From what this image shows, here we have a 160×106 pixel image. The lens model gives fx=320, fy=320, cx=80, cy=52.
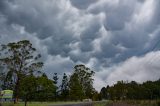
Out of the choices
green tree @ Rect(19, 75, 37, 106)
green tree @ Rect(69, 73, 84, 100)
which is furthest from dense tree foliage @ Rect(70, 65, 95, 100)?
green tree @ Rect(19, 75, 37, 106)

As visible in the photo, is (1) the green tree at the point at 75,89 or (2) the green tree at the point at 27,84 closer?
(2) the green tree at the point at 27,84

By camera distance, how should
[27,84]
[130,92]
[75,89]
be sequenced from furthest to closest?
[130,92], [75,89], [27,84]

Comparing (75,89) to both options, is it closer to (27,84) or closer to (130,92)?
(130,92)

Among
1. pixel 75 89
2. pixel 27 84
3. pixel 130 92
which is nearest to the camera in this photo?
pixel 27 84

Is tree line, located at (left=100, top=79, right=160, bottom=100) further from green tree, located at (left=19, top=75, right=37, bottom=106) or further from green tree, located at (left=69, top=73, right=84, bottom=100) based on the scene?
green tree, located at (left=19, top=75, right=37, bottom=106)

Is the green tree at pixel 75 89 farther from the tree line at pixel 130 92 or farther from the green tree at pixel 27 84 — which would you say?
the green tree at pixel 27 84

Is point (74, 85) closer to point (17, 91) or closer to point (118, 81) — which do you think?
point (118, 81)

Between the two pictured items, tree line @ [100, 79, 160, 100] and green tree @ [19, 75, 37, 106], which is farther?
tree line @ [100, 79, 160, 100]

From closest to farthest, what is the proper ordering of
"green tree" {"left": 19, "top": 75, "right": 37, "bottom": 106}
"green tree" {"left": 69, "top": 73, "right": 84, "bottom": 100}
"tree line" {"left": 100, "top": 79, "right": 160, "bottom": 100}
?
"green tree" {"left": 19, "top": 75, "right": 37, "bottom": 106} → "tree line" {"left": 100, "top": 79, "right": 160, "bottom": 100} → "green tree" {"left": 69, "top": 73, "right": 84, "bottom": 100}

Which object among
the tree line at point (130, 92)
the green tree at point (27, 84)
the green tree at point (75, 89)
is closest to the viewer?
the green tree at point (27, 84)

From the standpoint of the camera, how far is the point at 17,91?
240ft

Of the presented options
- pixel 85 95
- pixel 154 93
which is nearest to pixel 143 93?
pixel 154 93

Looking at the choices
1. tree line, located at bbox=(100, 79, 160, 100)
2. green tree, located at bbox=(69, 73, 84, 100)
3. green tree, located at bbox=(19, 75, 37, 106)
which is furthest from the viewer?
green tree, located at bbox=(69, 73, 84, 100)

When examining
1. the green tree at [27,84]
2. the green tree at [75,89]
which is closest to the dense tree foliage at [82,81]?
the green tree at [75,89]
